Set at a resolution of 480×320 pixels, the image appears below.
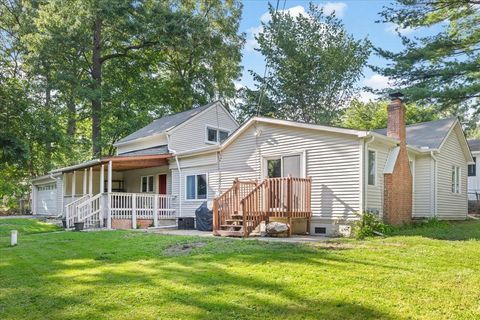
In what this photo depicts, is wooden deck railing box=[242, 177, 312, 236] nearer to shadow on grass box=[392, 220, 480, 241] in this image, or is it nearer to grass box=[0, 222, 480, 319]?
grass box=[0, 222, 480, 319]

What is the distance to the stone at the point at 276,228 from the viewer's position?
1128 cm

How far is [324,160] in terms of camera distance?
1231 cm

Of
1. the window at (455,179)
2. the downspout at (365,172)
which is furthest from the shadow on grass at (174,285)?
the window at (455,179)

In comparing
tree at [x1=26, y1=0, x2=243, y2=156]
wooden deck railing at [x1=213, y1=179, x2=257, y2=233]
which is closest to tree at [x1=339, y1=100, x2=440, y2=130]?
tree at [x1=26, y1=0, x2=243, y2=156]

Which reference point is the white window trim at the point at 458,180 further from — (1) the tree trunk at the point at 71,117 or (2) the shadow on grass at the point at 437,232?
(1) the tree trunk at the point at 71,117

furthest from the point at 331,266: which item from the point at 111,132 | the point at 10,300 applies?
the point at 111,132

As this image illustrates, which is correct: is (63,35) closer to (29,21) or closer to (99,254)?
(29,21)

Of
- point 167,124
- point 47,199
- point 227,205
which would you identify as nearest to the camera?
point 227,205

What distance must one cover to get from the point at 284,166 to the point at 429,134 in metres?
7.32

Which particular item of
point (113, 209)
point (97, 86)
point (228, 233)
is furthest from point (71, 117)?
point (228, 233)

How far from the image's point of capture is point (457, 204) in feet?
56.0

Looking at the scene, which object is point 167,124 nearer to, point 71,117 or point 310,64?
point 71,117

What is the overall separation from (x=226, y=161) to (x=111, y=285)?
10.1 meters

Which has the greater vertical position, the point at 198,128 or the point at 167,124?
the point at 167,124
